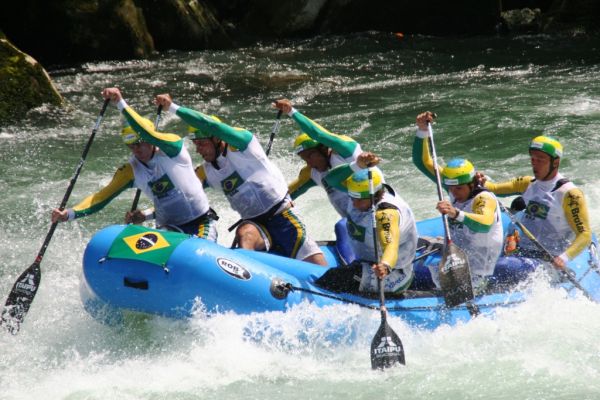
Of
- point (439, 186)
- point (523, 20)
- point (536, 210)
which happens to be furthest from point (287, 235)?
point (523, 20)

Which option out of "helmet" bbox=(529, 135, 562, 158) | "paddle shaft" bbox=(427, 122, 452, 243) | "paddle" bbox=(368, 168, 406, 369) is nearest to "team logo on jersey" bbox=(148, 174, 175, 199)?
"paddle" bbox=(368, 168, 406, 369)

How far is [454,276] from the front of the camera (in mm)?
6738

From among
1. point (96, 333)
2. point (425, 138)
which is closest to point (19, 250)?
point (96, 333)

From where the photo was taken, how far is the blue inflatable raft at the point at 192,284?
6551 mm

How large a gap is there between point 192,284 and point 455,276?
1.91 metres

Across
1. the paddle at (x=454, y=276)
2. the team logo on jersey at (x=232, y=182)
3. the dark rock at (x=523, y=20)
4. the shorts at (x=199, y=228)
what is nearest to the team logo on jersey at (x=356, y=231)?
the paddle at (x=454, y=276)

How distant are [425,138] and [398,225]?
1579 mm

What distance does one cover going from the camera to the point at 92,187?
11.8m

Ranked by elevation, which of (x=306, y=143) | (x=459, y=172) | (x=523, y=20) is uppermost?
(x=459, y=172)

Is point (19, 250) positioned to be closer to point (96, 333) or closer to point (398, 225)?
point (96, 333)

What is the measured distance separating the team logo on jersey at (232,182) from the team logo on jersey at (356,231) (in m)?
1.13

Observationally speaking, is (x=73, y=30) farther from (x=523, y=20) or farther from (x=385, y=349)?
(x=385, y=349)

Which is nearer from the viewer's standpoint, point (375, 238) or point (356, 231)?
point (375, 238)

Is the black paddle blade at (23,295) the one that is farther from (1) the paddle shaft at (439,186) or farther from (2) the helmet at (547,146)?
(2) the helmet at (547,146)
